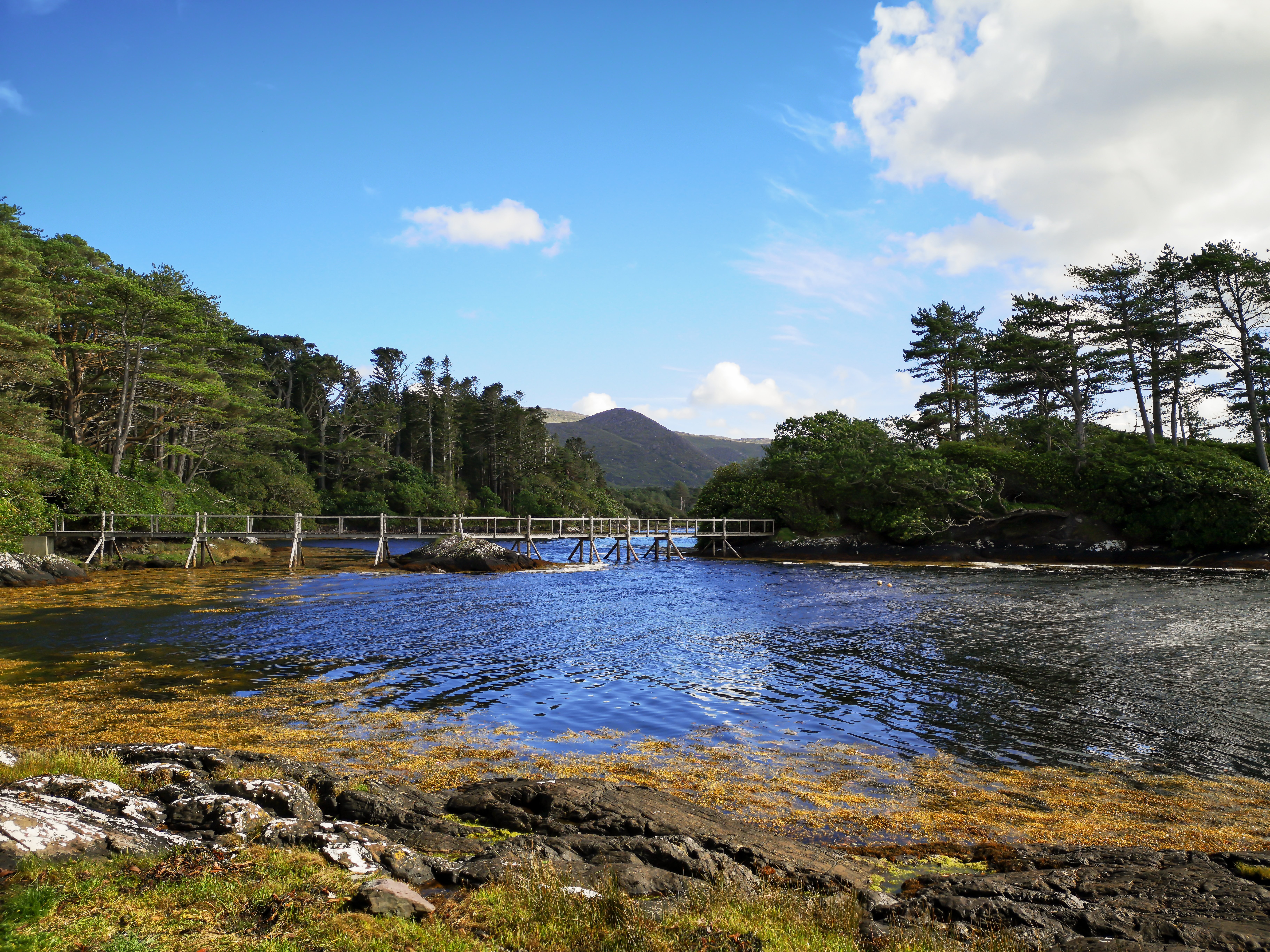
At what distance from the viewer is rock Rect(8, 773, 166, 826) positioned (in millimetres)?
5105

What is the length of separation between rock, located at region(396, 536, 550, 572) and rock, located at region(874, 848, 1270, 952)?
34270 millimetres

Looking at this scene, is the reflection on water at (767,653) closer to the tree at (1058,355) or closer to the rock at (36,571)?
the rock at (36,571)

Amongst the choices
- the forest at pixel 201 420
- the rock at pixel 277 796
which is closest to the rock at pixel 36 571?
the forest at pixel 201 420

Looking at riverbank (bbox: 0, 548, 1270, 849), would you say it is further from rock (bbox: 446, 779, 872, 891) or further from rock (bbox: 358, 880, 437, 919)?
rock (bbox: 358, 880, 437, 919)

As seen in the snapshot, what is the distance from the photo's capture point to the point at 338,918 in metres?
3.79

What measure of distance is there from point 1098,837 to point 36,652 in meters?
19.3

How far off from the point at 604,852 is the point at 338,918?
7.08 feet

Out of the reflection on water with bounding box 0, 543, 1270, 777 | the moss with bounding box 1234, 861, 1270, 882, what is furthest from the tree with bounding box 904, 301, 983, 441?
the moss with bounding box 1234, 861, 1270, 882

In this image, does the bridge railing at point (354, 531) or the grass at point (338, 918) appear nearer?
the grass at point (338, 918)

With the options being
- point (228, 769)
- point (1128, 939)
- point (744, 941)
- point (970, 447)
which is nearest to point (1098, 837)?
point (1128, 939)

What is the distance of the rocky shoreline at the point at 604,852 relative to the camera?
425 centimetres

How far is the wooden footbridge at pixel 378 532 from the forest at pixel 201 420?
4.64 feet

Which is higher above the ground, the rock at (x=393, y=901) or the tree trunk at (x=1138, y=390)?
the tree trunk at (x=1138, y=390)

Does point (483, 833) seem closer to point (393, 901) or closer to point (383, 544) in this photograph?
point (393, 901)
